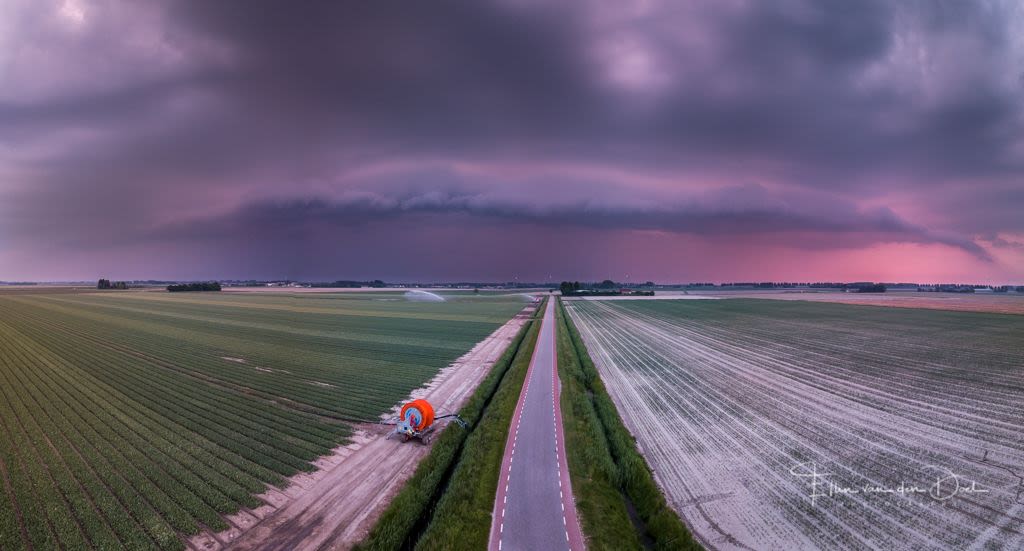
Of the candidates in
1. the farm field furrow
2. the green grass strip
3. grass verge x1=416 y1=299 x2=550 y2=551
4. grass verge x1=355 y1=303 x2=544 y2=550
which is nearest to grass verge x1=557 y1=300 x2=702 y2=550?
the green grass strip

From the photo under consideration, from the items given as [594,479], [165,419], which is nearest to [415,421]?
[594,479]

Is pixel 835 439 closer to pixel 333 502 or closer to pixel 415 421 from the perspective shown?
pixel 415 421

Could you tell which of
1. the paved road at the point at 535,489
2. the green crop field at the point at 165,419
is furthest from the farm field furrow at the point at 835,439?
the green crop field at the point at 165,419

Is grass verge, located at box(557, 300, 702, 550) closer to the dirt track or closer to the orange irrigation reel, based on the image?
the orange irrigation reel

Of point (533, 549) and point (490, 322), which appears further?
point (490, 322)

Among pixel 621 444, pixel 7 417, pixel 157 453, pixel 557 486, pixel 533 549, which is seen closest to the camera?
pixel 533 549

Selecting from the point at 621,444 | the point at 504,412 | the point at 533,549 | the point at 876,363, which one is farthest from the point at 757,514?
the point at 876,363

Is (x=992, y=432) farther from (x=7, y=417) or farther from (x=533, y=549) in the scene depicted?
(x=7, y=417)
